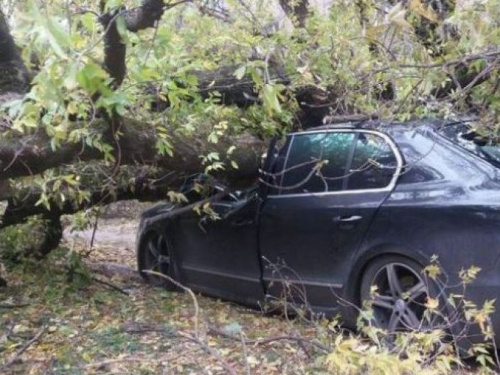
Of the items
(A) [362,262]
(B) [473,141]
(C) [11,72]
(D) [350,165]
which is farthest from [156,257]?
(B) [473,141]

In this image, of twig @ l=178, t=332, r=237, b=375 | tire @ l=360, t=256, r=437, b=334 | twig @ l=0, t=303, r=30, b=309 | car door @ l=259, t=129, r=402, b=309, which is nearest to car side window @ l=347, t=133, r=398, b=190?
car door @ l=259, t=129, r=402, b=309

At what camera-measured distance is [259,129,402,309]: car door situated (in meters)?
4.86

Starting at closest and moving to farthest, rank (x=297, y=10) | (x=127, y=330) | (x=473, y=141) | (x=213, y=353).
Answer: (x=213, y=353) < (x=127, y=330) < (x=473, y=141) < (x=297, y=10)

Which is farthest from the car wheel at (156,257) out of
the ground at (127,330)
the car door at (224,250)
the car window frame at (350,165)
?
the car window frame at (350,165)

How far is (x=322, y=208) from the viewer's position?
16.7 feet

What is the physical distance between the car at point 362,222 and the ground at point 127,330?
35cm

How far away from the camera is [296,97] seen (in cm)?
573

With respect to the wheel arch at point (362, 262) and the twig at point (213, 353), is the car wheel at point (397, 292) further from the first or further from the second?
the twig at point (213, 353)

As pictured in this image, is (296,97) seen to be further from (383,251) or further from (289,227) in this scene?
(383,251)

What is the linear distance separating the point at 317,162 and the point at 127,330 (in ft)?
6.19

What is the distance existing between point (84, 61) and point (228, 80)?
363 cm

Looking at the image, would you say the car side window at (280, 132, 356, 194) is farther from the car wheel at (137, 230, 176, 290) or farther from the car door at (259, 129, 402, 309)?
the car wheel at (137, 230, 176, 290)

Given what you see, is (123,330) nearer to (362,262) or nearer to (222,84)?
(362,262)

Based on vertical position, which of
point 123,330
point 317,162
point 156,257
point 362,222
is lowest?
point 156,257
